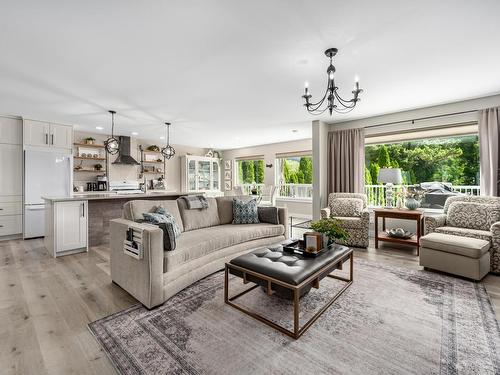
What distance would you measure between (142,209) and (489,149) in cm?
503

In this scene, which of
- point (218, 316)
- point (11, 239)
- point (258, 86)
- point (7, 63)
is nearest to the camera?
point (218, 316)

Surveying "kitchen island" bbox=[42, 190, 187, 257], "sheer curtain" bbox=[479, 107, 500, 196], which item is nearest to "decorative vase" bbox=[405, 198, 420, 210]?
"sheer curtain" bbox=[479, 107, 500, 196]

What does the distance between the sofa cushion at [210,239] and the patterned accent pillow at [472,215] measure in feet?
8.25

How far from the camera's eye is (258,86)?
332 cm

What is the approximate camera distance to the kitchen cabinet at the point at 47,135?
15.8ft

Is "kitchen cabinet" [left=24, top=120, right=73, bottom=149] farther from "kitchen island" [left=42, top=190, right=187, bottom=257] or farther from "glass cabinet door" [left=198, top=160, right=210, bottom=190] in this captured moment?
"glass cabinet door" [left=198, top=160, right=210, bottom=190]

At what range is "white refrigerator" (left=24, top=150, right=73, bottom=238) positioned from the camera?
15.3 ft

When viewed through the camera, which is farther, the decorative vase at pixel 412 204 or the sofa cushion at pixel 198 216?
the decorative vase at pixel 412 204

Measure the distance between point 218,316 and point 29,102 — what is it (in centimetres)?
450

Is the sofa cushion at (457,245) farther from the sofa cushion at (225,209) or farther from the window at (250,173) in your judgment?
the window at (250,173)

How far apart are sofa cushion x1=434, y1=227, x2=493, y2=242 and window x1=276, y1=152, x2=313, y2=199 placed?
4.20m

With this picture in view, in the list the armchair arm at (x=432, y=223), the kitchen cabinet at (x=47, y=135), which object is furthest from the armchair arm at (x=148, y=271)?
the kitchen cabinet at (x=47, y=135)

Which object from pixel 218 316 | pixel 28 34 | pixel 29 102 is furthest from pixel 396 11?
pixel 29 102

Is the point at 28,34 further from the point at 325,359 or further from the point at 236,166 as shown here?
the point at 236,166
